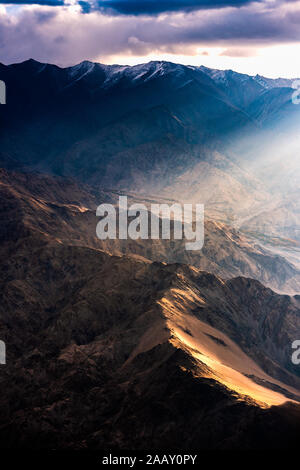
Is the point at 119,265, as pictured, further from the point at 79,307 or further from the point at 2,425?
the point at 2,425

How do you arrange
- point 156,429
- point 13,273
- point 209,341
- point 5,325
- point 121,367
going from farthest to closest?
1. point 13,273
2. point 5,325
3. point 209,341
4. point 121,367
5. point 156,429

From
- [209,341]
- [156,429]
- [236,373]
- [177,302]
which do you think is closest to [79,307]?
[177,302]

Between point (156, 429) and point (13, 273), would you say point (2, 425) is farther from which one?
point (13, 273)

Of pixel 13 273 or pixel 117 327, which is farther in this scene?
pixel 13 273

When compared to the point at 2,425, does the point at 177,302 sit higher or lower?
higher
